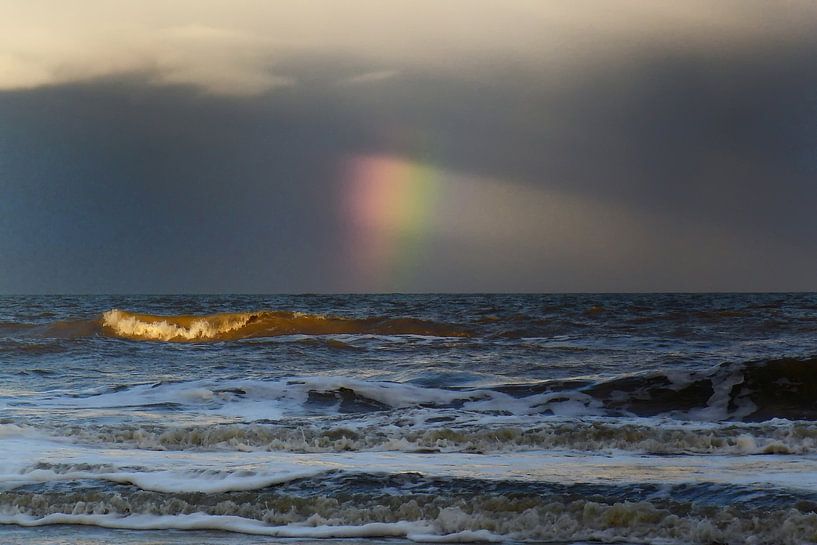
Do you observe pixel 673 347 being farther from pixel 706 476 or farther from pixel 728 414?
pixel 706 476

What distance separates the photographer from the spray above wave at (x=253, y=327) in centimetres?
2994

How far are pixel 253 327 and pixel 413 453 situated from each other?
24.0 meters

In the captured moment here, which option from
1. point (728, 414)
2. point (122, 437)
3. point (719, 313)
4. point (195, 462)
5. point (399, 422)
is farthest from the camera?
point (719, 313)

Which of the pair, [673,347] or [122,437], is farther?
[673,347]

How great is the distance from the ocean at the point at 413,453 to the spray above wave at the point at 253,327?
12.8m

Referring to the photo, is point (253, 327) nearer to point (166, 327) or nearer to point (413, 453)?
point (166, 327)

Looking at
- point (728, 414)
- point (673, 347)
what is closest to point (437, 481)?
point (728, 414)

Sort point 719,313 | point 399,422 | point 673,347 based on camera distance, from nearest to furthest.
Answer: point 399,422
point 673,347
point 719,313

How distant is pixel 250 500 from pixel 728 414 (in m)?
6.96

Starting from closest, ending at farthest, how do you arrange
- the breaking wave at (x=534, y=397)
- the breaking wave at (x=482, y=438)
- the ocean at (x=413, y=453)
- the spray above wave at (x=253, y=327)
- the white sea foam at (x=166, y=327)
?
the ocean at (x=413, y=453)
the breaking wave at (x=482, y=438)
the breaking wave at (x=534, y=397)
the spray above wave at (x=253, y=327)
the white sea foam at (x=166, y=327)

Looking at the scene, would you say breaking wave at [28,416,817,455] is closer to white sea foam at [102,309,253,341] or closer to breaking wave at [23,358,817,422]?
breaking wave at [23,358,817,422]

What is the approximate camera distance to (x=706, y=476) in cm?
654

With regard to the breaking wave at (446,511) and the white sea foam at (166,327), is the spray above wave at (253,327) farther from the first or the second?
the breaking wave at (446,511)

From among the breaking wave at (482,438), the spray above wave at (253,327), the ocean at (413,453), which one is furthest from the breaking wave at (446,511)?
the spray above wave at (253,327)
